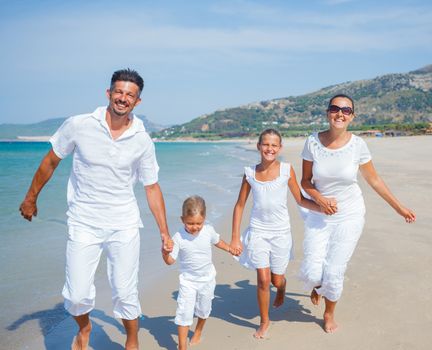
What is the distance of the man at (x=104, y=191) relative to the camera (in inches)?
138

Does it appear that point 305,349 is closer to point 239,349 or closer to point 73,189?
point 239,349

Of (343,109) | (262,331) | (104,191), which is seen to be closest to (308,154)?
(343,109)

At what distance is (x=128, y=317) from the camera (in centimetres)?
371

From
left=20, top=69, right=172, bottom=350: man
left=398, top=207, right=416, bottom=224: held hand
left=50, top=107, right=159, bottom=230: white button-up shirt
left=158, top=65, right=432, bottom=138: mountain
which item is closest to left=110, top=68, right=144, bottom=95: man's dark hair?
left=20, top=69, right=172, bottom=350: man

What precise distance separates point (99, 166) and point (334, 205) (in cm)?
219

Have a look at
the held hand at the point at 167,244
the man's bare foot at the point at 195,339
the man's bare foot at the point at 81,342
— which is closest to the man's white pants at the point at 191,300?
the man's bare foot at the point at 195,339

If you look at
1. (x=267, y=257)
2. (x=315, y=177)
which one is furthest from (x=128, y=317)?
(x=315, y=177)

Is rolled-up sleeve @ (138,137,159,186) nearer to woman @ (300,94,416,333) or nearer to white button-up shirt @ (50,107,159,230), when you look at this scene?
white button-up shirt @ (50,107,159,230)

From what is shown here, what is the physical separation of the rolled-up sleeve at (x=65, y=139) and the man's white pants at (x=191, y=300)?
149 centimetres

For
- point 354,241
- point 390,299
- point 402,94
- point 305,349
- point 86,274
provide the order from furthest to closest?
1. point 402,94
2. point 390,299
3. point 354,241
4. point 305,349
5. point 86,274

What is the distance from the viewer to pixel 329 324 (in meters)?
4.28

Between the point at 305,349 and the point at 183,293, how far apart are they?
116cm

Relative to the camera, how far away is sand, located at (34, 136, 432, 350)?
410cm

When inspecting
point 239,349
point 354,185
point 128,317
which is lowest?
point 239,349
